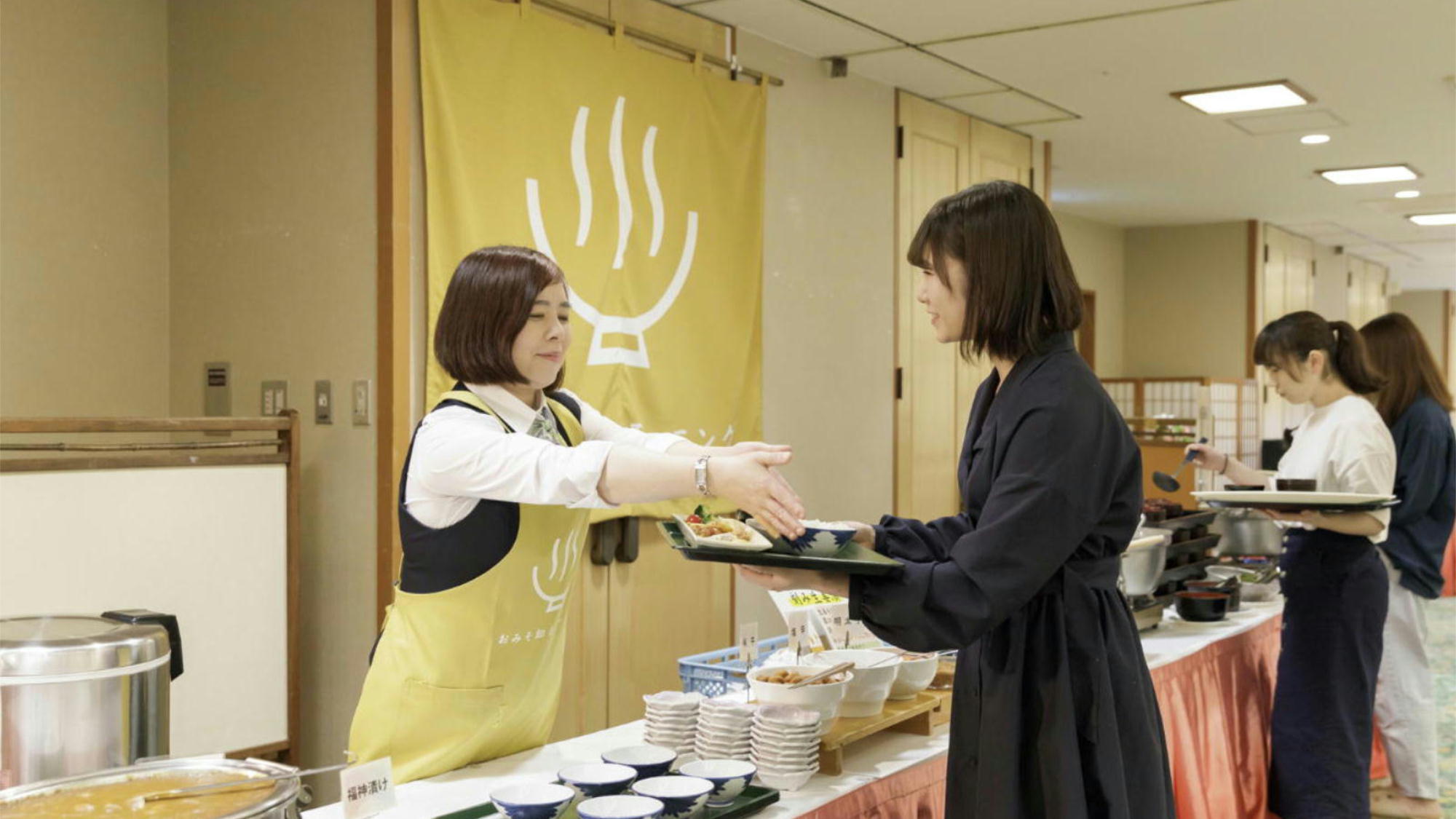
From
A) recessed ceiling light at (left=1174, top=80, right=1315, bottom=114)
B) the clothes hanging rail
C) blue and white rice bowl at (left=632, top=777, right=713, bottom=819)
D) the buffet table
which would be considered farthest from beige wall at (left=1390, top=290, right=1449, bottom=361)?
blue and white rice bowl at (left=632, top=777, right=713, bottom=819)

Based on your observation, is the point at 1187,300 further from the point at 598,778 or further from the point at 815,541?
the point at 598,778

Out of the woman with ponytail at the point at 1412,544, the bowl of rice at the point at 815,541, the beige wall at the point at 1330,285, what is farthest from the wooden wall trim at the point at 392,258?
the beige wall at the point at 1330,285

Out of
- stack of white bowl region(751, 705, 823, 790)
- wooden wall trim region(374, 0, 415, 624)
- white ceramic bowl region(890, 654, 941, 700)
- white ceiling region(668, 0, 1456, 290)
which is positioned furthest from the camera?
white ceiling region(668, 0, 1456, 290)

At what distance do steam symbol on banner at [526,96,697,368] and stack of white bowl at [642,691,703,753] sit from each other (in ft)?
6.13

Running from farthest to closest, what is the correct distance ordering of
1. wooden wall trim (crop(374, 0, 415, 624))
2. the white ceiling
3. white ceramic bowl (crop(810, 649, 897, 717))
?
the white ceiling
wooden wall trim (crop(374, 0, 415, 624))
white ceramic bowl (crop(810, 649, 897, 717))

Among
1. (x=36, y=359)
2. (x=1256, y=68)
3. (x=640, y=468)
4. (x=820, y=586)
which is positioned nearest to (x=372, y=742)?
(x=640, y=468)

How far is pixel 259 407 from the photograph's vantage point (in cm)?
375

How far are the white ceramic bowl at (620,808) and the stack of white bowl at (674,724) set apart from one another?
1.11 ft

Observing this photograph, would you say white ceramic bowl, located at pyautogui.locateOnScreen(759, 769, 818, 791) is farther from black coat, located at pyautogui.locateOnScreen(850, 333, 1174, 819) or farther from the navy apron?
the navy apron

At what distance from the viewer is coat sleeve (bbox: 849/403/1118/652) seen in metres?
1.66

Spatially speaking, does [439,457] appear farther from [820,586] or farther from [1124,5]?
[1124,5]

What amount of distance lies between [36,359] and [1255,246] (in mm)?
8372

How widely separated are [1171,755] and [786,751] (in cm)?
147

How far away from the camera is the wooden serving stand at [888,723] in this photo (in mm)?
2053
